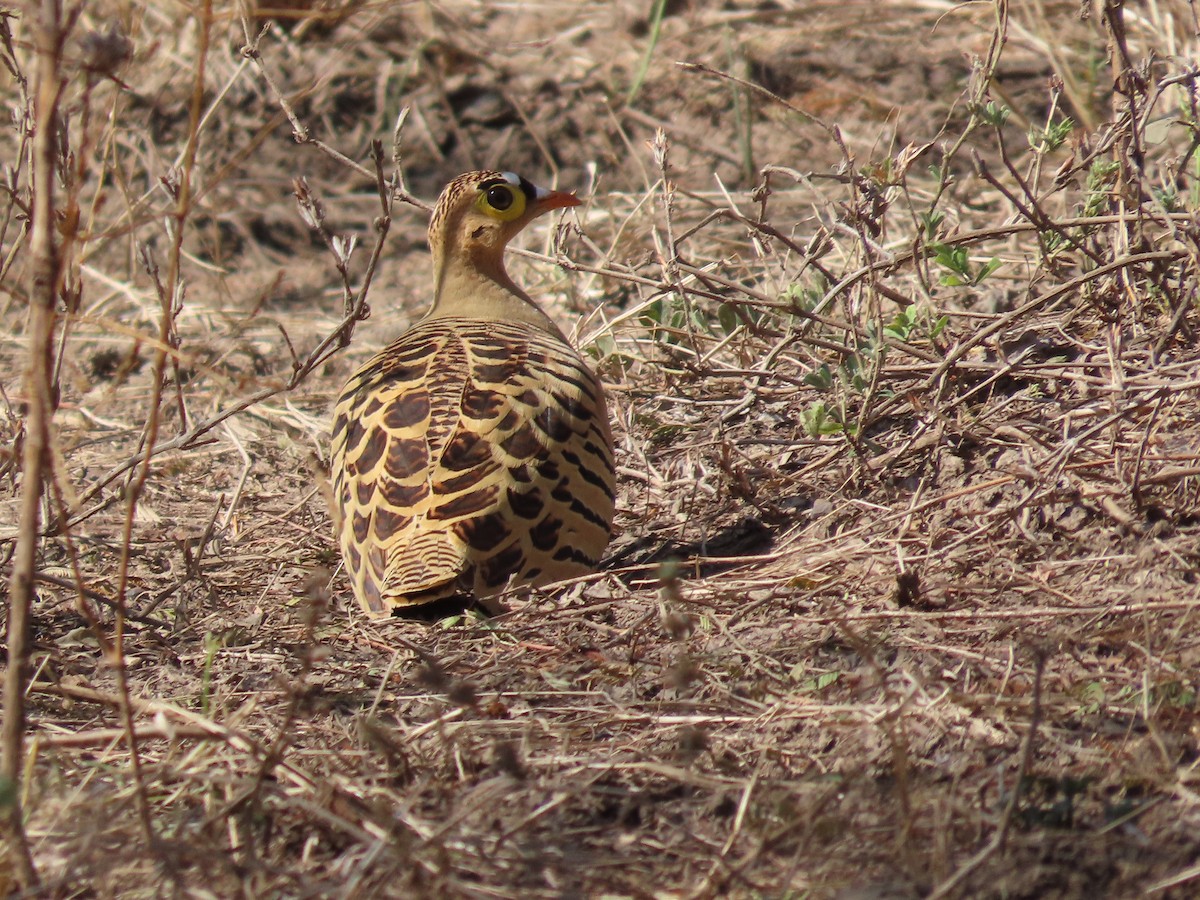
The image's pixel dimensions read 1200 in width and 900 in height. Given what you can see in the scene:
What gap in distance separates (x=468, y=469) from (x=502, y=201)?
1.44m

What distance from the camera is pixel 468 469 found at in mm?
3752

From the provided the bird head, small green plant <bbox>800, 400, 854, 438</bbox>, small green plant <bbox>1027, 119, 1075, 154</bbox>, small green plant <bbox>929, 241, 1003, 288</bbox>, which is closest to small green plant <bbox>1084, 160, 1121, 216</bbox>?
small green plant <bbox>1027, 119, 1075, 154</bbox>

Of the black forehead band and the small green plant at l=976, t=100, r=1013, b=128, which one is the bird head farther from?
the small green plant at l=976, t=100, r=1013, b=128

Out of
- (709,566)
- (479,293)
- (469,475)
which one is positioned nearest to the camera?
(469,475)

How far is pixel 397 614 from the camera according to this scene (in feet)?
12.2

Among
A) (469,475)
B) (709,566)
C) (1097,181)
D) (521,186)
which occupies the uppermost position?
(521,186)

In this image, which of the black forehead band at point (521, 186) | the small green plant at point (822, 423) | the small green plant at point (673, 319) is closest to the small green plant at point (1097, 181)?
the small green plant at point (822, 423)

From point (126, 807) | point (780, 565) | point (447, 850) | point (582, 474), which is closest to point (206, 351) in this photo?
point (582, 474)

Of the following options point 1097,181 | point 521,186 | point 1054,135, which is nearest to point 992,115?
point 1054,135

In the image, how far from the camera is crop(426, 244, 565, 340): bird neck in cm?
483

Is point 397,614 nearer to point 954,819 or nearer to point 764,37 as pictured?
point 954,819

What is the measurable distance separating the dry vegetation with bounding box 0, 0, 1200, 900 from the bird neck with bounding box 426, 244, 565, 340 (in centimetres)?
34

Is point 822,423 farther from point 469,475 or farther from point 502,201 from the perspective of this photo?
point 502,201

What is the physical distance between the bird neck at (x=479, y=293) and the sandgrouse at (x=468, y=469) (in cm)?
40
